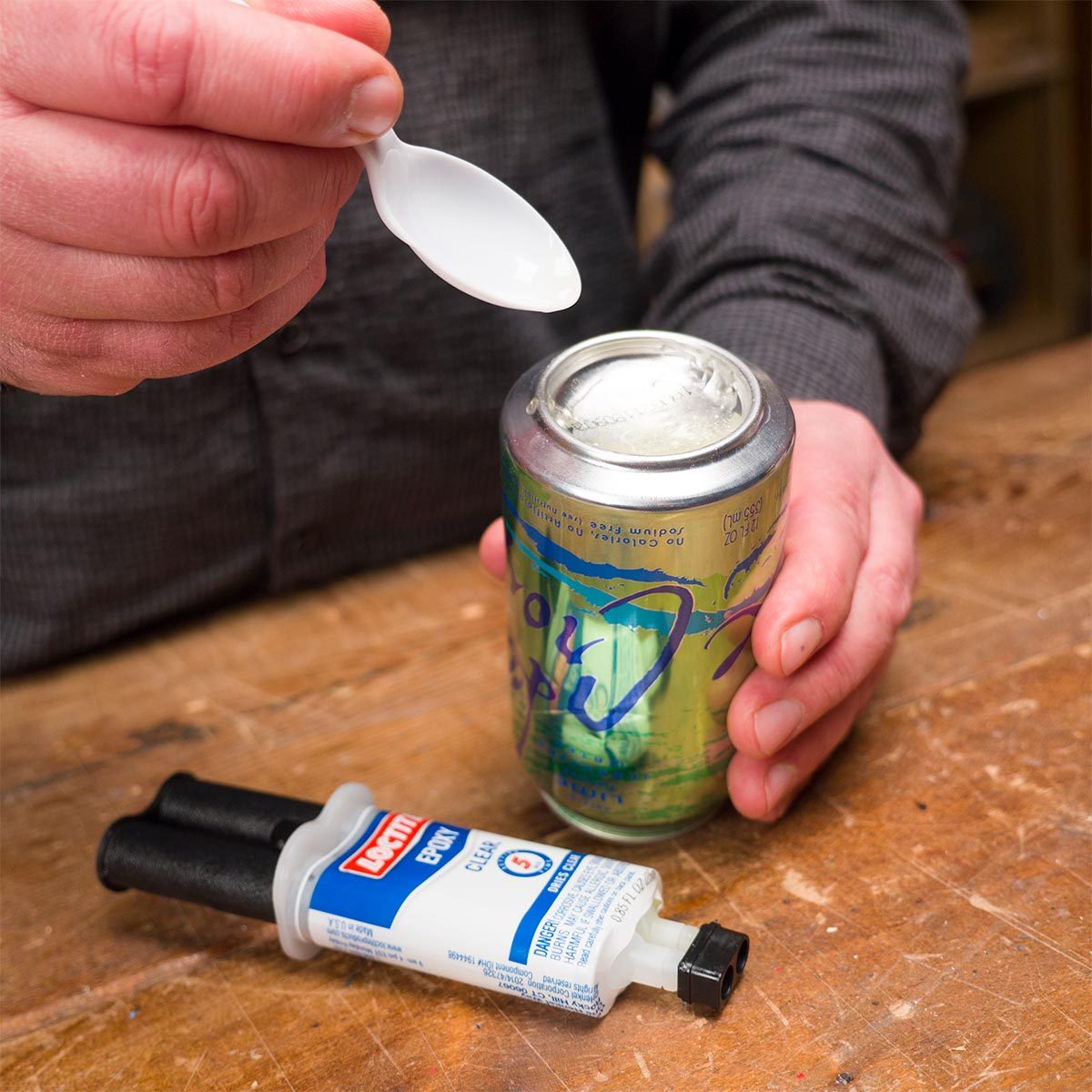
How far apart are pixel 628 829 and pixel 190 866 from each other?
8.0 inches

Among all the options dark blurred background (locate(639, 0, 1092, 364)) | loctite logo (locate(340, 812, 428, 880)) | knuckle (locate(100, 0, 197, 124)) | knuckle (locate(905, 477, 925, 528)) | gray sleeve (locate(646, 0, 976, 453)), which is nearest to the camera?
knuckle (locate(100, 0, 197, 124))

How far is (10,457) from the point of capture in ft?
2.46

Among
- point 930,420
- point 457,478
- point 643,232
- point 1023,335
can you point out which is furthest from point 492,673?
point 1023,335

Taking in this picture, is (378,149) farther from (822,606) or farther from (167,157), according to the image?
(822,606)

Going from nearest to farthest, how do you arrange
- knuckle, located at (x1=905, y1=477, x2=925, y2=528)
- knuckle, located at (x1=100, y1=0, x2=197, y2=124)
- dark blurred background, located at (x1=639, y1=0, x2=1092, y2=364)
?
knuckle, located at (x1=100, y1=0, x2=197, y2=124) → knuckle, located at (x1=905, y1=477, x2=925, y2=528) → dark blurred background, located at (x1=639, y1=0, x2=1092, y2=364)

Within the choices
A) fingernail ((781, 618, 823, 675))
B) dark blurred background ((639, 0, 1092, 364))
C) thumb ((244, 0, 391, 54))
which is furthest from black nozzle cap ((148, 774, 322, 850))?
dark blurred background ((639, 0, 1092, 364))

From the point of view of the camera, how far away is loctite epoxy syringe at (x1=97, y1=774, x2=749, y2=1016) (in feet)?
1.53

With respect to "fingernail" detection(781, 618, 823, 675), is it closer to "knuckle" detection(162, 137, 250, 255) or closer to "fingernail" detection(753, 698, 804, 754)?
"fingernail" detection(753, 698, 804, 754)

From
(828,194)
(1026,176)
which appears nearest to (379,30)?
(828,194)

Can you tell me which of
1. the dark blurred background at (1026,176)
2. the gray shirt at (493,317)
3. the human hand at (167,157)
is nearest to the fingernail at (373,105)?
the human hand at (167,157)

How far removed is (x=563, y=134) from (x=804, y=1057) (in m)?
0.64

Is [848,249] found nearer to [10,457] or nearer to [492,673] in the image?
[492,673]

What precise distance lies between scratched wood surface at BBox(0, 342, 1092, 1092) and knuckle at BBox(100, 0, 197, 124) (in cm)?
36

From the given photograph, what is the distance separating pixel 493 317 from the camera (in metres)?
0.83
